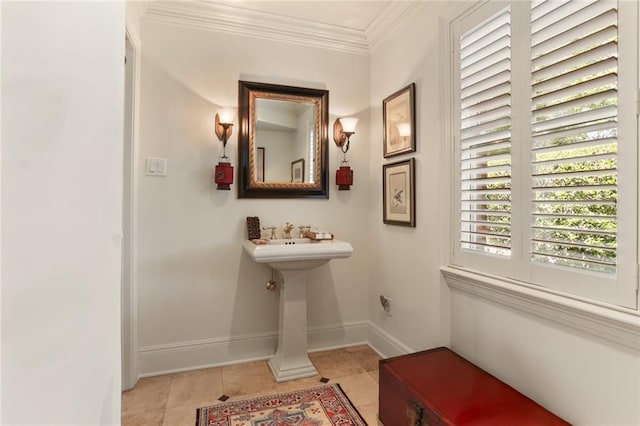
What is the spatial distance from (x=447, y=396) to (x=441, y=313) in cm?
60

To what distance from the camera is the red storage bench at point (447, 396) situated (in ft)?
4.23

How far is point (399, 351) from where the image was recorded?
236 centimetres

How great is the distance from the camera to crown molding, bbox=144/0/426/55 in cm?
228

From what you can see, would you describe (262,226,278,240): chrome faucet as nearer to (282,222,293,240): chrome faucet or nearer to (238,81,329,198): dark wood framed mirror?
(282,222,293,240): chrome faucet

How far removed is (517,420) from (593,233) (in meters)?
0.77

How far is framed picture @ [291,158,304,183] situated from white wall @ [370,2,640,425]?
0.62 m

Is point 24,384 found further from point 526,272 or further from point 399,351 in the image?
point 399,351

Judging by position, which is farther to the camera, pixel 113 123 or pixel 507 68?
pixel 507 68

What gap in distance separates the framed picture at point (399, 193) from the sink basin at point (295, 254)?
48cm

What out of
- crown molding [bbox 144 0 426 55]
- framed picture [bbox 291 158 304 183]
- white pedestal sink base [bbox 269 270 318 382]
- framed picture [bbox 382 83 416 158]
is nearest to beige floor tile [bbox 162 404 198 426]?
white pedestal sink base [bbox 269 270 318 382]

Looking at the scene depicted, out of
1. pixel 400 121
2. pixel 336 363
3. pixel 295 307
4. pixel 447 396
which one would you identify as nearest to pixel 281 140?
pixel 400 121

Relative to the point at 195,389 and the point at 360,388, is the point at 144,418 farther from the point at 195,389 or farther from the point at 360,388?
the point at 360,388

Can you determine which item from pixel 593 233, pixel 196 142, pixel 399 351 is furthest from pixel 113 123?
pixel 399 351

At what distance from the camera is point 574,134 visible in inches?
50.1
